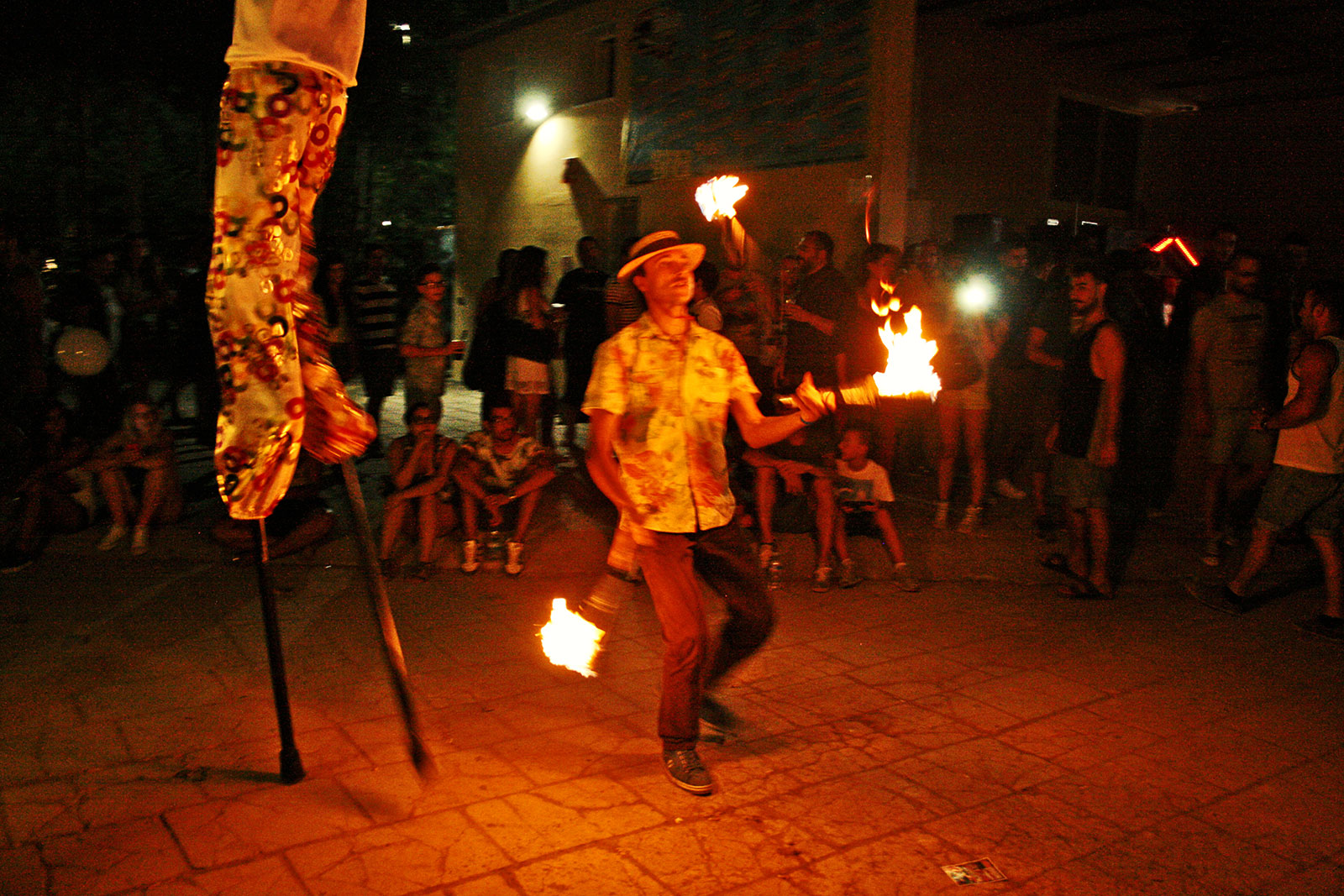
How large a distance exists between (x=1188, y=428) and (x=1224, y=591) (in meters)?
2.06

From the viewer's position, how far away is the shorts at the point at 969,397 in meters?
8.22

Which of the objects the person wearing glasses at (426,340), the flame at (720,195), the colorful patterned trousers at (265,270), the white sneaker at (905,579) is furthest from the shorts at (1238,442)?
the colorful patterned trousers at (265,270)

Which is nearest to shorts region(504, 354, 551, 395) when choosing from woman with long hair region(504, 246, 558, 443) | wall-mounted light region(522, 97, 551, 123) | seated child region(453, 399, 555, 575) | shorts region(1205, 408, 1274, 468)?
woman with long hair region(504, 246, 558, 443)

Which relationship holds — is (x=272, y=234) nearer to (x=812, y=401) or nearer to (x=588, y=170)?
(x=812, y=401)

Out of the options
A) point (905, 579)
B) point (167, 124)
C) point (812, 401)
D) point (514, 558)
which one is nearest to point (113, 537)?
point (514, 558)

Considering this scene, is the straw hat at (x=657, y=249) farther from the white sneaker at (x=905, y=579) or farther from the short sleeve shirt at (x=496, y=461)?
the white sneaker at (x=905, y=579)

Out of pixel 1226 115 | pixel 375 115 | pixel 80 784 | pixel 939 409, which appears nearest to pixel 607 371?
pixel 80 784

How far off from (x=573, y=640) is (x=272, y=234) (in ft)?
6.58

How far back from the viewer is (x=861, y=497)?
24.4 feet

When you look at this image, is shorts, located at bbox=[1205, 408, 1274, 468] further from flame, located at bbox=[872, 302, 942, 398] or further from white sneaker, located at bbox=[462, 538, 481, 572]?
white sneaker, located at bbox=[462, 538, 481, 572]

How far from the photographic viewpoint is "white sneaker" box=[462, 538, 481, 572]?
747 centimetres

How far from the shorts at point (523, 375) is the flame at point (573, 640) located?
4554 millimetres

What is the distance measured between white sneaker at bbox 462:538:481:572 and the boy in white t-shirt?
2499mm

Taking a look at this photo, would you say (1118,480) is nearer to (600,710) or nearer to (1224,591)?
(1224,591)
